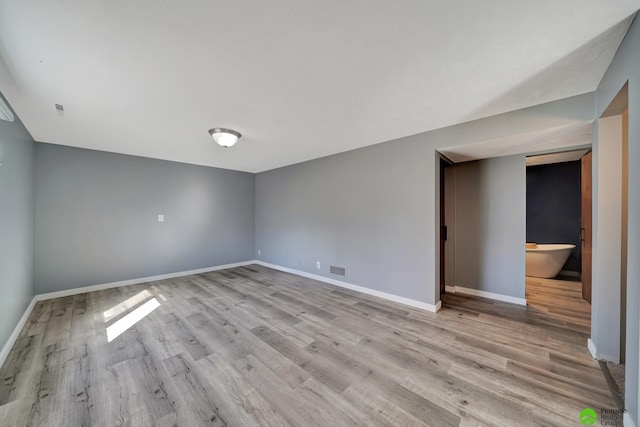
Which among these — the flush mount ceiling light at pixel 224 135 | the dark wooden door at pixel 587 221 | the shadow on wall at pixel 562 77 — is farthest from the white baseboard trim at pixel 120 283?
the dark wooden door at pixel 587 221

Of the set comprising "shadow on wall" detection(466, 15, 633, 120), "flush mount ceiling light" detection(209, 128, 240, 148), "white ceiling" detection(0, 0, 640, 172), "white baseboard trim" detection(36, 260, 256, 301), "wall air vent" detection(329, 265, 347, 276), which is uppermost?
"white ceiling" detection(0, 0, 640, 172)

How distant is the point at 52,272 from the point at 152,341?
8.89 feet

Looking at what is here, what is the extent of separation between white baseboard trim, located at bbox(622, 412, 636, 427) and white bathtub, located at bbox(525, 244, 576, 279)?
12.4 ft

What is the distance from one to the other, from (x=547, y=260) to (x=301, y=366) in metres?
5.08

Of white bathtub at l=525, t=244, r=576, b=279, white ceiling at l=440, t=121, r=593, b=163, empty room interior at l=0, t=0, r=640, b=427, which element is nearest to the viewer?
empty room interior at l=0, t=0, r=640, b=427

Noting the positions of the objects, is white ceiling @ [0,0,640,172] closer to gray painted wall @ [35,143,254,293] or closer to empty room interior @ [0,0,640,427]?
empty room interior @ [0,0,640,427]

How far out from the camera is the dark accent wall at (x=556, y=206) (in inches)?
181

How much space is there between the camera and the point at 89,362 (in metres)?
1.91

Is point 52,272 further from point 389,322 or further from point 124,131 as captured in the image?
point 389,322

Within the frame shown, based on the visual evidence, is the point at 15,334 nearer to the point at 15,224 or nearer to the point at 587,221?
the point at 15,224

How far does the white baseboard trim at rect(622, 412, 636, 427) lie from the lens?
1253mm

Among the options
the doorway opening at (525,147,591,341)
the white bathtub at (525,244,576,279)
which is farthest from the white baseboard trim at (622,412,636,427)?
the white bathtub at (525,244,576,279)

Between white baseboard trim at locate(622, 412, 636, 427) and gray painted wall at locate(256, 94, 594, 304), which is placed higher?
gray painted wall at locate(256, 94, 594, 304)

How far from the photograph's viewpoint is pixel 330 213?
414cm
